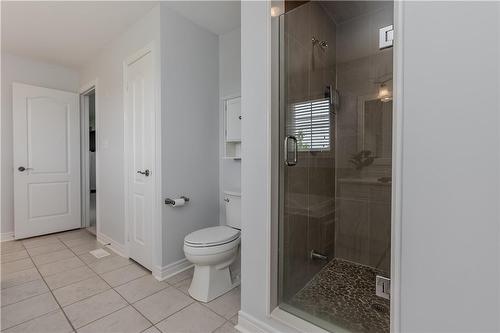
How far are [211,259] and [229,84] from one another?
1722mm

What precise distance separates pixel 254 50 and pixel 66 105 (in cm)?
337

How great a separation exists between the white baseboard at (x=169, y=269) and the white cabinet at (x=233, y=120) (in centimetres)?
128

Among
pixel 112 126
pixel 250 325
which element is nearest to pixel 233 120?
pixel 112 126

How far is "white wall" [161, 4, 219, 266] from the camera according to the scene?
2145mm

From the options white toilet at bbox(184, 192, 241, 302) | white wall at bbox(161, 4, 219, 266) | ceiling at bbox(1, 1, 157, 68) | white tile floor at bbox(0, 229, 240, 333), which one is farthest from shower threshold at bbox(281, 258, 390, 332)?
ceiling at bbox(1, 1, 157, 68)

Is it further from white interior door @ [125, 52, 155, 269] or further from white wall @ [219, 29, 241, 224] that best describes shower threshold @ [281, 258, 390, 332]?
white interior door @ [125, 52, 155, 269]

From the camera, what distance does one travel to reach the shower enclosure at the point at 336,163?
4.50 feet

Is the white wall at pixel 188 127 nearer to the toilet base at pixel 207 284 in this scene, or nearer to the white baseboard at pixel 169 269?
the white baseboard at pixel 169 269

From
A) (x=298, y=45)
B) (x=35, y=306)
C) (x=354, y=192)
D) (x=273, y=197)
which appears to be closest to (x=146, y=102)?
(x=298, y=45)

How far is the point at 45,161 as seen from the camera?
3.29m

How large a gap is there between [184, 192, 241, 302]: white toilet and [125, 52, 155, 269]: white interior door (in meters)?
0.62

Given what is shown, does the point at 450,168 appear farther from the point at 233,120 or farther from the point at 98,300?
the point at 98,300

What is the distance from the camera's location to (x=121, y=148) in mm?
2650

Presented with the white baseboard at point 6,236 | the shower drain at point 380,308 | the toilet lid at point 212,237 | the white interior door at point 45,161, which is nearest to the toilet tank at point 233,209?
the toilet lid at point 212,237
